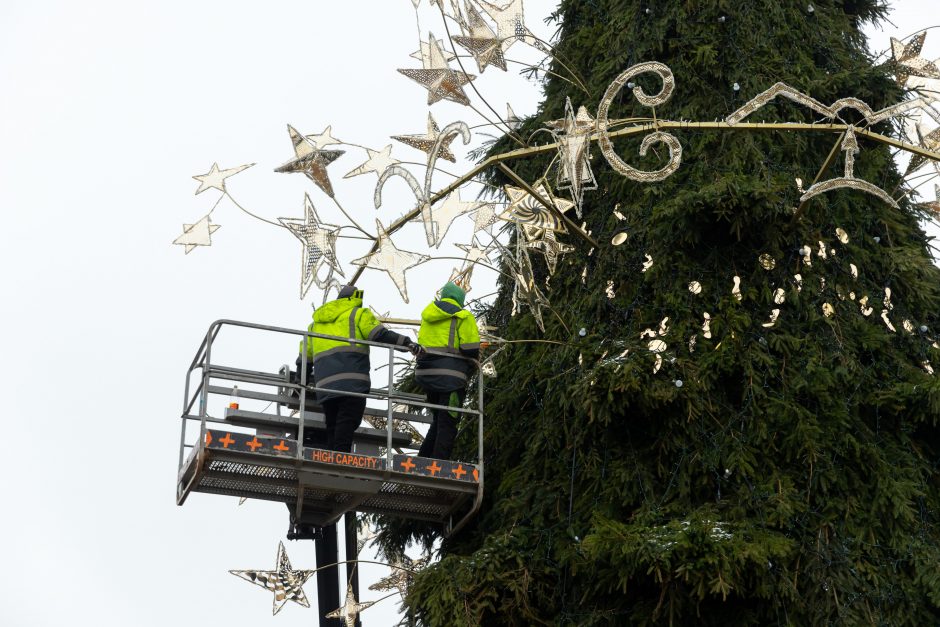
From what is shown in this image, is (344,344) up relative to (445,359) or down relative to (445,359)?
up

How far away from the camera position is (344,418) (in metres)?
16.9

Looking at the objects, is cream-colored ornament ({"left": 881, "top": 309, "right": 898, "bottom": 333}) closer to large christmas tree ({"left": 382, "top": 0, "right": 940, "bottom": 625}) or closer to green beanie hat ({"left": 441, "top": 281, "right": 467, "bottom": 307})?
large christmas tree ({"left": 382, "top": 0, "right": 940, "bottom": 625})

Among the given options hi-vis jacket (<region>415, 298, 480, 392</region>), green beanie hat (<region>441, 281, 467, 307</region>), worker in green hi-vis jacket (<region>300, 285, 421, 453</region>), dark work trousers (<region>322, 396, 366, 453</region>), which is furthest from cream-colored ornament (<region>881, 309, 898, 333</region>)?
dark work trousers (<region>322, 396, 366, 453</region>)

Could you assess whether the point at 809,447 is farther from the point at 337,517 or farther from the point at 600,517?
the point at 337,517

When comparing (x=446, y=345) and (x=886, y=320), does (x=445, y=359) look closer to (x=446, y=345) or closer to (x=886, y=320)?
(x=446, y=345)

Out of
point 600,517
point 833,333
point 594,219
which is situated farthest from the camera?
point 594,219

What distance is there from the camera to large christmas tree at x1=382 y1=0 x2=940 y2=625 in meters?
15.6

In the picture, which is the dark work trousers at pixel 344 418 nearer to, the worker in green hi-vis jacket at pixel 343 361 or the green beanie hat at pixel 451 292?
the worker in green hi-vis jacket at pixel 343 361

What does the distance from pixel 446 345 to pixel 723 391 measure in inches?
103

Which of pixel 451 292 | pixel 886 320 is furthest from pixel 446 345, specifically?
pixel 886 320

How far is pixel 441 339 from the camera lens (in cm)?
1745

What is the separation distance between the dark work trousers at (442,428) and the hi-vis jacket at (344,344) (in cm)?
78

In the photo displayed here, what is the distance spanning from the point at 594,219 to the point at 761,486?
12.7 feet

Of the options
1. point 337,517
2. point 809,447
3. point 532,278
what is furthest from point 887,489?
point 337,517
